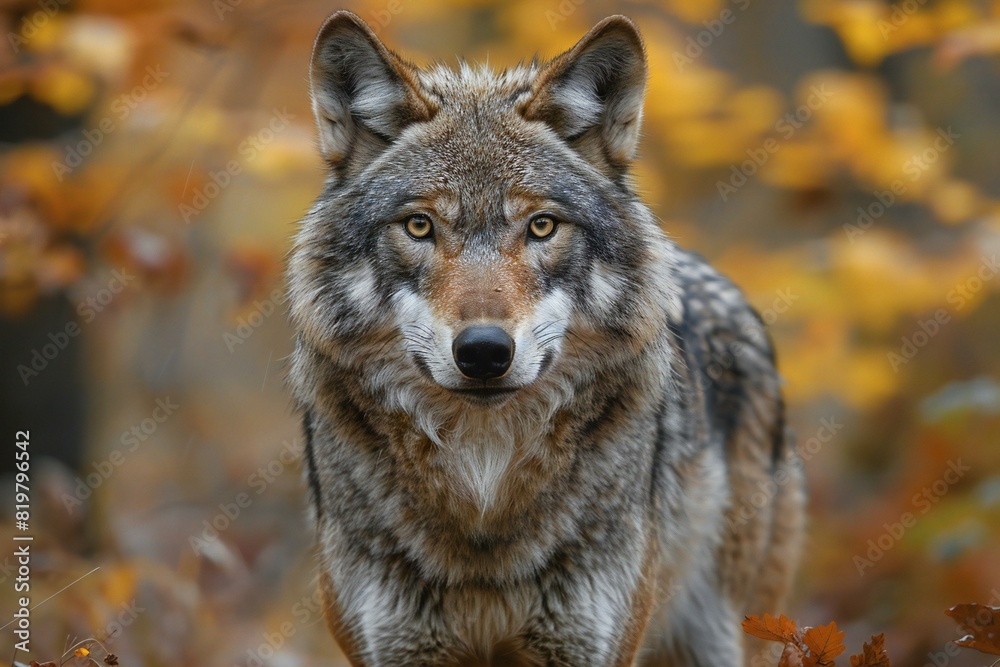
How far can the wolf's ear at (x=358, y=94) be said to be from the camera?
11.8 feet

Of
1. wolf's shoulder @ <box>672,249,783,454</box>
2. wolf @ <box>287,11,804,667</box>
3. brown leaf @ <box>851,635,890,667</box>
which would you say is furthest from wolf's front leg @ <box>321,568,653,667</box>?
wolf's shoulder @ <box>672,249,783,454</box>

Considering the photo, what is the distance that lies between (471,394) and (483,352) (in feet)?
0.74

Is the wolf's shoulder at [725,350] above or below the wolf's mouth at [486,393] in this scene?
above

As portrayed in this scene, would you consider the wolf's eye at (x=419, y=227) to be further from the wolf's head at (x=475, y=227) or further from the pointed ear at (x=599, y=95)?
the pointed ear at (x=599, y=95)

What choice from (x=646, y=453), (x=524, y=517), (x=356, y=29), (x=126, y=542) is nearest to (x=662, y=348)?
(x=646, y=453)

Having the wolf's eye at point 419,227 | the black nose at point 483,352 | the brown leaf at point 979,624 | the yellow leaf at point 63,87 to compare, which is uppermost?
the yellow leaf at point 63,87

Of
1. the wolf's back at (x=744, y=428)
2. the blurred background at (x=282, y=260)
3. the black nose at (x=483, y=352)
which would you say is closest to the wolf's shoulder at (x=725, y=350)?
the wolf's back at (x=744, y=428)

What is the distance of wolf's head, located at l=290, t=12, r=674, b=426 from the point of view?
3268mm

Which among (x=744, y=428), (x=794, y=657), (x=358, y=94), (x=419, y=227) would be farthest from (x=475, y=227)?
(x=744, y=428)

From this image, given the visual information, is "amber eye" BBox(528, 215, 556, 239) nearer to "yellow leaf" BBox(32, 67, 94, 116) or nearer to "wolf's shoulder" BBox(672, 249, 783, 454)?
"wolf's shoulder" BBox(672, 249, 783, 454)

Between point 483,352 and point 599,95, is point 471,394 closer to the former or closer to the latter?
point 483,352

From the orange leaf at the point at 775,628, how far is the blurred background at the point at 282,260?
302 cm

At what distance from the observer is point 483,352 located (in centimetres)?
303

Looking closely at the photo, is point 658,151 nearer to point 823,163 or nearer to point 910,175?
point 823,163
